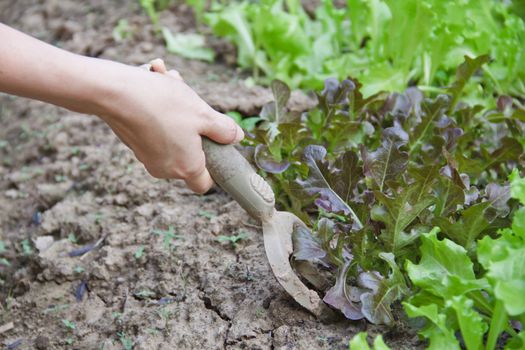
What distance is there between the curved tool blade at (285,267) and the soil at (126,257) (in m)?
0.05

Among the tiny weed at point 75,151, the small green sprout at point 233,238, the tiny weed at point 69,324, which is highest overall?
A: the small green sprout at point 233,238

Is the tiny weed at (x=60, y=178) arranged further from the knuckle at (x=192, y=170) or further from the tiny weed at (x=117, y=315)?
the knuckle at (x=192, y=170)

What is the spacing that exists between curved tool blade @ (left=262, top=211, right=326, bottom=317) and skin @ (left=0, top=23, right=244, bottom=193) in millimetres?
306

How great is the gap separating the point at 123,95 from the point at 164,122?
0.36ft

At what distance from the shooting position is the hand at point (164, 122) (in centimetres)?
160

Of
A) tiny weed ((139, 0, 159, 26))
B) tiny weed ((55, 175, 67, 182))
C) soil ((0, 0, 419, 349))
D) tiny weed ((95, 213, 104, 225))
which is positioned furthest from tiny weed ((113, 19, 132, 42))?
tiny weed ((95, 213, 104, 225))

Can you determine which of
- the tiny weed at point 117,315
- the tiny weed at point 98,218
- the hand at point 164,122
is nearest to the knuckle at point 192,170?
the hand at point 164,122

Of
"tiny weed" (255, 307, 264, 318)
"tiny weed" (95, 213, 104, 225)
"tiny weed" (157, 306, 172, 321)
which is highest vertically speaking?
"tiny weed" (255, 307, 264, 318)

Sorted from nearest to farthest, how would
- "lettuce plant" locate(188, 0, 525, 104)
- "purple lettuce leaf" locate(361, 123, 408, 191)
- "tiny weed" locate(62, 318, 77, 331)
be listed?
1. "purple lettuce leaf" locate(361, 123, 408, 191)
2. "tiny weed" locate(62, 318, 77, 331)
3. "lettuce plant" locate(188, 0, 525, 104)

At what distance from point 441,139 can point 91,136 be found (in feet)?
4.79

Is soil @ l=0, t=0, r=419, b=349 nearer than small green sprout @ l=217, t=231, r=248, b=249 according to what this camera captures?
Yes

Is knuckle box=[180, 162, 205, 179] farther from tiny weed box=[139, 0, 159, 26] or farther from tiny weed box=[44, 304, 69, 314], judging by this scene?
tiny weed box=[139, 0, 159, 26]

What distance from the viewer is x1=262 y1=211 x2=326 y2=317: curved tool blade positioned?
1840 millimetres

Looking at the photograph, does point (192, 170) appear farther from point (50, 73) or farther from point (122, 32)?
point (122, 32)
